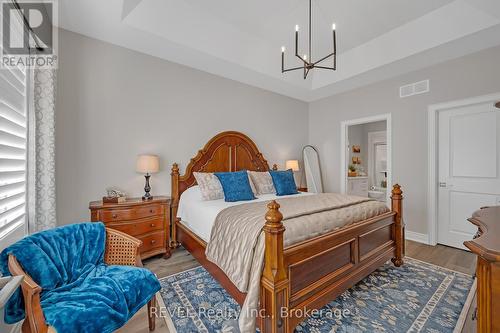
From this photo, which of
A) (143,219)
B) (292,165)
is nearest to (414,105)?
(292,165)

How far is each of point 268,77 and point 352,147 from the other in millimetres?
4147

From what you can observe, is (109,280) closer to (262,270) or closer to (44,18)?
(262,270)

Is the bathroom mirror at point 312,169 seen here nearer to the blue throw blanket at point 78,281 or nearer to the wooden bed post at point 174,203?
the wooden bed post at point 174,203

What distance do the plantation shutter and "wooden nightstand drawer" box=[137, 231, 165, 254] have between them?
1.15 m

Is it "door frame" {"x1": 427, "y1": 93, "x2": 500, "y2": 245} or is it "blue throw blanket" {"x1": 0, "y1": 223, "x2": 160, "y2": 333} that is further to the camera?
"door frame" {"x1": 427, "y1": 93, "x2": 500, "y2": 245}

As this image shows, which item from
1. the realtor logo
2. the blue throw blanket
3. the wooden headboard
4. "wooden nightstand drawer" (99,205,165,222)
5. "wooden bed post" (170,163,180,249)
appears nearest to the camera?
the blue throw blanket

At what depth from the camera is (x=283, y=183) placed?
11.2ft

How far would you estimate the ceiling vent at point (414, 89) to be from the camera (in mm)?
3412

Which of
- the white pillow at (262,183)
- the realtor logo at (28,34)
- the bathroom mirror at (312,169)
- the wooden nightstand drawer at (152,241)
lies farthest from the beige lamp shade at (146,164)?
the bathroom mirror at (312,169)

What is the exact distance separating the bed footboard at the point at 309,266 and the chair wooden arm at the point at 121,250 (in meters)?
1.04

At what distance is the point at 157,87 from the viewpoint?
315 cm

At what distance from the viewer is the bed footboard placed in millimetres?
1449

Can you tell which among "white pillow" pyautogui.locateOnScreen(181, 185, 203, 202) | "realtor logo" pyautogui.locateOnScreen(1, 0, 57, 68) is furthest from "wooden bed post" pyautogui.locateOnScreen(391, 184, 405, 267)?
"realtor logo" pyautogui.locateOnScreen(1, 0, 57, 68)

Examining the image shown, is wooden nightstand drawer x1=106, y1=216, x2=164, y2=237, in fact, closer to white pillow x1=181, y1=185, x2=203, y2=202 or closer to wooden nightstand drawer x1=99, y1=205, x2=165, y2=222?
wooden nightstand drawer x1=99, y1=205, x2=165, y2=222
